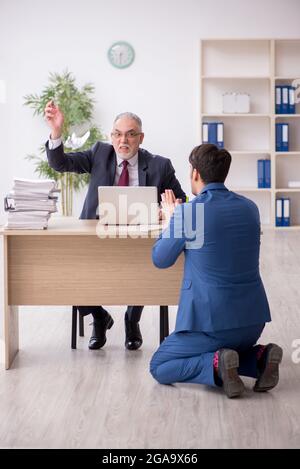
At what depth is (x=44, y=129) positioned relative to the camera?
373 inches

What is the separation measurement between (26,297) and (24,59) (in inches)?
233

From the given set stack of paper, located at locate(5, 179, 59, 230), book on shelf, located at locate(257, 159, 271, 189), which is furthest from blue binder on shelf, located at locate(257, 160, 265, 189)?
stack of paper, located at locate(5, 179, 59, 230)

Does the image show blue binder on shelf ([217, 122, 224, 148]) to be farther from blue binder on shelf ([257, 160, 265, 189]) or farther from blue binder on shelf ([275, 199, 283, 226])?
blue binder on shelf ([275, 199, 283, 226])

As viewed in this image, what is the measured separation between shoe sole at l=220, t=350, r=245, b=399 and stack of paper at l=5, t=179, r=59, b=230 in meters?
1.05

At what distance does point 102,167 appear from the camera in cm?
447

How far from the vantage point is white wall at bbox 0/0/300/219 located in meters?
9.30

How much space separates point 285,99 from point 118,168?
17.2 feet

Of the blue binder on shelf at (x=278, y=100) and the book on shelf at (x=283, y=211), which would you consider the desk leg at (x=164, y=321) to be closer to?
the book on shelf at (x=283, y=211)

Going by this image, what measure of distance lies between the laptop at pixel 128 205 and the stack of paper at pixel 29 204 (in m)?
0.27

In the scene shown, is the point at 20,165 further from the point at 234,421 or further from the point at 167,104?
the point at 234,421

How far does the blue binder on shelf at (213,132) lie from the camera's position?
9281mm

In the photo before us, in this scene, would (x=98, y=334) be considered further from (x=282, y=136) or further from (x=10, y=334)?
(x=282, y=136)

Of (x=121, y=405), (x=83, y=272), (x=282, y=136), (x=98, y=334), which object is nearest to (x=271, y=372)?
(x=121, y=405)

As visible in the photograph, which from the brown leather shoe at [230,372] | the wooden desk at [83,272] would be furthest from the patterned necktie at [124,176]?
the brown leather shoe at [230,372]
